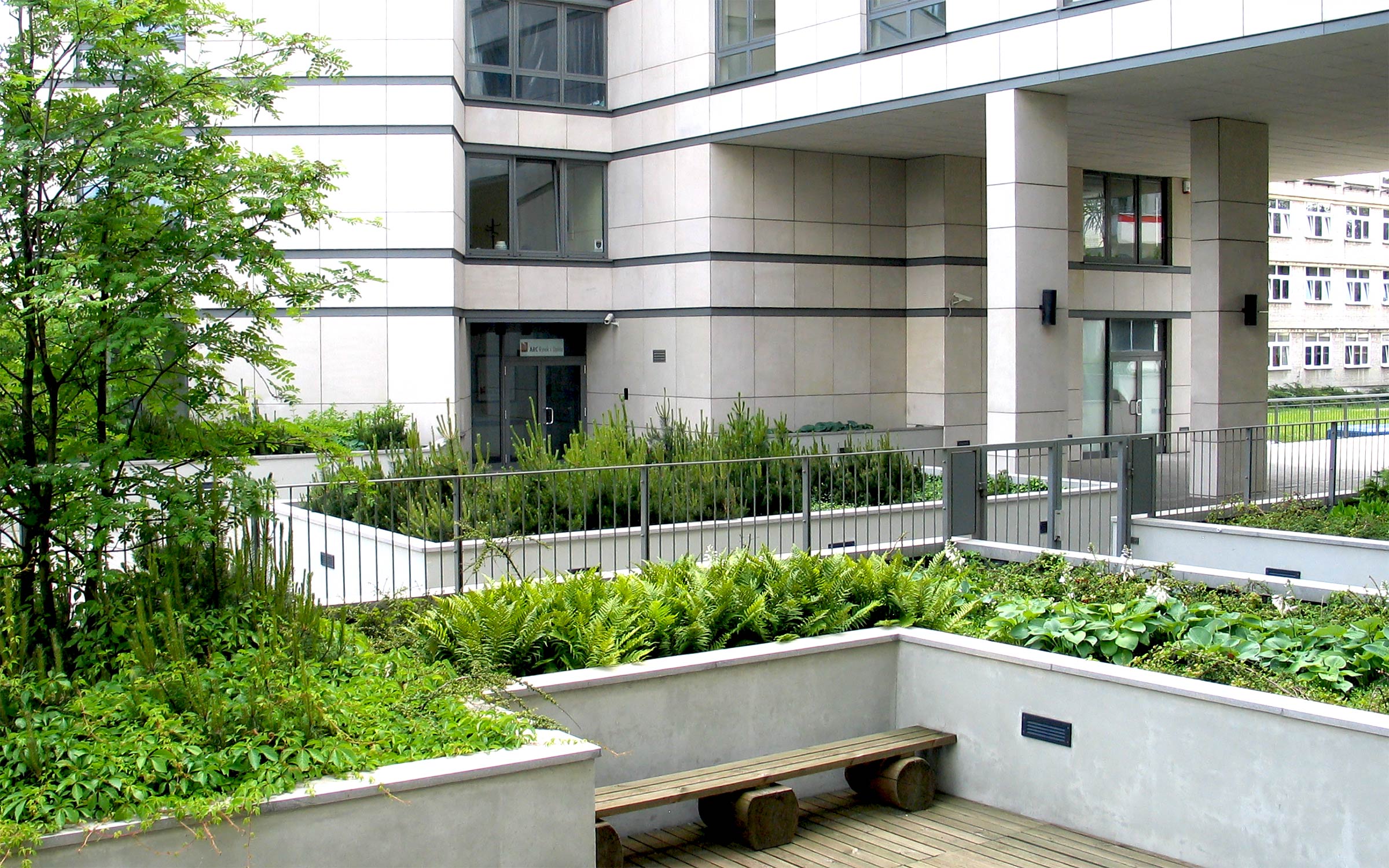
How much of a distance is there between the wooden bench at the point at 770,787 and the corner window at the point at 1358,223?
69.4 metres

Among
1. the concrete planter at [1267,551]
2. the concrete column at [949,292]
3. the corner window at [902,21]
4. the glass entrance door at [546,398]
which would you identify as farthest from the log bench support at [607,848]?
the concrete column at [949,292]

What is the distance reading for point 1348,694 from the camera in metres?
7.30

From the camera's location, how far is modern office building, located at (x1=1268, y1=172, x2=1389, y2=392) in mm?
65062

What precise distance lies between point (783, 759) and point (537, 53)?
22.7 meters

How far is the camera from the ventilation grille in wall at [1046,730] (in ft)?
25.2

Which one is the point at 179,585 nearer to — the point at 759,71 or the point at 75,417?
the point at 75,417

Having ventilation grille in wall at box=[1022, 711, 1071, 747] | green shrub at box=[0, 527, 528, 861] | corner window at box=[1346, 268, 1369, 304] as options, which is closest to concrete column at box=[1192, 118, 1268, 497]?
ventilation grille in wall at box=[1022, 711, 1071, 747]

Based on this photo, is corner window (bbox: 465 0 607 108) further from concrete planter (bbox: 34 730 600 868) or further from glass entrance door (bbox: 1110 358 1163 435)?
concrete planter (bbox: 34 730 600 868)

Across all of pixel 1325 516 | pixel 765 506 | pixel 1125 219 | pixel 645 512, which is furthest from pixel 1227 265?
pixel 645 512

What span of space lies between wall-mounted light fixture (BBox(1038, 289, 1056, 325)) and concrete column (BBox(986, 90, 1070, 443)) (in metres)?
0.07

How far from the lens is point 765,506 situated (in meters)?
14.9

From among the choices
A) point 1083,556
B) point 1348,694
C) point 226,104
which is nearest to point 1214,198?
point 1083,556

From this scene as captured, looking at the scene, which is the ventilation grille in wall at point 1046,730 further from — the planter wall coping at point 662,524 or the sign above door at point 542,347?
the sign above door at point 542,347

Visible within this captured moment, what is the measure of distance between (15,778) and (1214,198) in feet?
74.1
